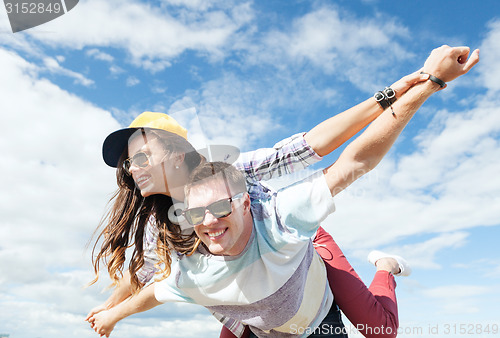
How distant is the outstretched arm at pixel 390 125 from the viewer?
2.49 m

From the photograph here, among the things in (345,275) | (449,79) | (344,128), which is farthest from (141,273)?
(449,79)

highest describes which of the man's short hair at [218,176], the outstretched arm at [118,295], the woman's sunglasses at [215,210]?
the man's short hair at [218,176]

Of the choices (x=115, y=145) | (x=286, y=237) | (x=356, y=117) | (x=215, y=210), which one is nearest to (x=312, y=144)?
(x=356, y=117)

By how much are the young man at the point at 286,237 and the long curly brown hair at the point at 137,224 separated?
160mm

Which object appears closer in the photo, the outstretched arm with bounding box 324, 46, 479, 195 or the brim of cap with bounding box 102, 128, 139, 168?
the outstretched arm with bounding box 324, 46, 479, 195

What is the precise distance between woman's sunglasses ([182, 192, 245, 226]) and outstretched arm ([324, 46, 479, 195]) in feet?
2.20

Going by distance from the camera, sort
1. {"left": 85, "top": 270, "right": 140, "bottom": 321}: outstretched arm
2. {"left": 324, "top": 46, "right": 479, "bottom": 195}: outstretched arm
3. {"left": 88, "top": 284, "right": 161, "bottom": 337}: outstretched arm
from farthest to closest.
A: {"left": 85, "top": 270, "right": 140, "bottom": 321}: outstretched arm < {"left": 88, "top": 284, "right": 161, "bottom": 337}: outstretched arm < {"left": 324, "top": 46, "right": 479, "bottom": 195}: outstretched arm

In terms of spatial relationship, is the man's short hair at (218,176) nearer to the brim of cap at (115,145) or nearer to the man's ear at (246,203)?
the man's ear at (246,203)

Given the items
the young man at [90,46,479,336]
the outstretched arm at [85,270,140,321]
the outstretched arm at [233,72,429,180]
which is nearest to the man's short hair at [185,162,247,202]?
the young man at [90,46,479,336]

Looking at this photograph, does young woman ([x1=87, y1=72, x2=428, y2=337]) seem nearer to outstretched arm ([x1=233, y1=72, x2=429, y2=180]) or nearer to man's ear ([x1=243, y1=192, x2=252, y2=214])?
outstretched arm ([x1=233, y1=72, x2=429, y2=180])

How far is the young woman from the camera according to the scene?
320 cm

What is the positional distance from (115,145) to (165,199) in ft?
2.02

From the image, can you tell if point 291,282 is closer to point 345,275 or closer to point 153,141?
point 345,275

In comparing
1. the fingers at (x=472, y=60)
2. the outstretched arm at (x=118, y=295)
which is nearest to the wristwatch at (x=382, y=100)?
the fingers at (x=472, y=60)
